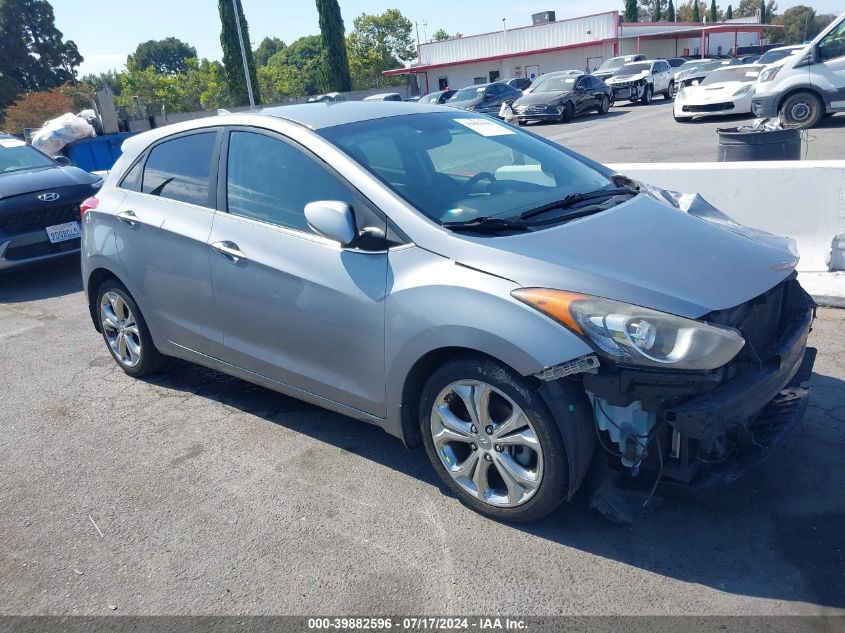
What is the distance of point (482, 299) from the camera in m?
2.99

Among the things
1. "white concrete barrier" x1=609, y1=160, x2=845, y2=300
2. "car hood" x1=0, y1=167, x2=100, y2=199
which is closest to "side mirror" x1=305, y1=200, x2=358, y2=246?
"white concrete barrier" x1=609, y1=160, x2=845, y2=300

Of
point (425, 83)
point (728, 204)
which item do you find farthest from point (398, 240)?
point (425, 83)

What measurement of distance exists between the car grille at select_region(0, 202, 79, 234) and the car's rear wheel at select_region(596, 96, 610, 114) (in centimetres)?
1985

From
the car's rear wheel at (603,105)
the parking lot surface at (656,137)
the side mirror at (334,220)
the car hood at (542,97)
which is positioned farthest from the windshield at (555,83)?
the side mirror at (334,220)

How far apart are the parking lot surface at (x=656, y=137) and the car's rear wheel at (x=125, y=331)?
8.13 meters

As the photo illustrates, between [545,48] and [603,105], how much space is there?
3137 centimetres

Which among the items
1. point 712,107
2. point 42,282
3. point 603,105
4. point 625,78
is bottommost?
point 603,105

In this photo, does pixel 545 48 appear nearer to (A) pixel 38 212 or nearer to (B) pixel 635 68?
(B) pixel 635 68

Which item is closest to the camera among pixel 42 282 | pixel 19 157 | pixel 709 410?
pixel 709 410

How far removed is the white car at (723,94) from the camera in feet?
56.9

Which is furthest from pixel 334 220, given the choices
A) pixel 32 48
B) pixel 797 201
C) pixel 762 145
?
pixel 32 48

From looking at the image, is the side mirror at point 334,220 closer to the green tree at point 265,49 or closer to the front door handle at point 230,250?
the front door handle at point 230,250

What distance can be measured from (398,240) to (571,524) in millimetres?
1446

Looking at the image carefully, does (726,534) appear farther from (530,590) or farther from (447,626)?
(447,626)
